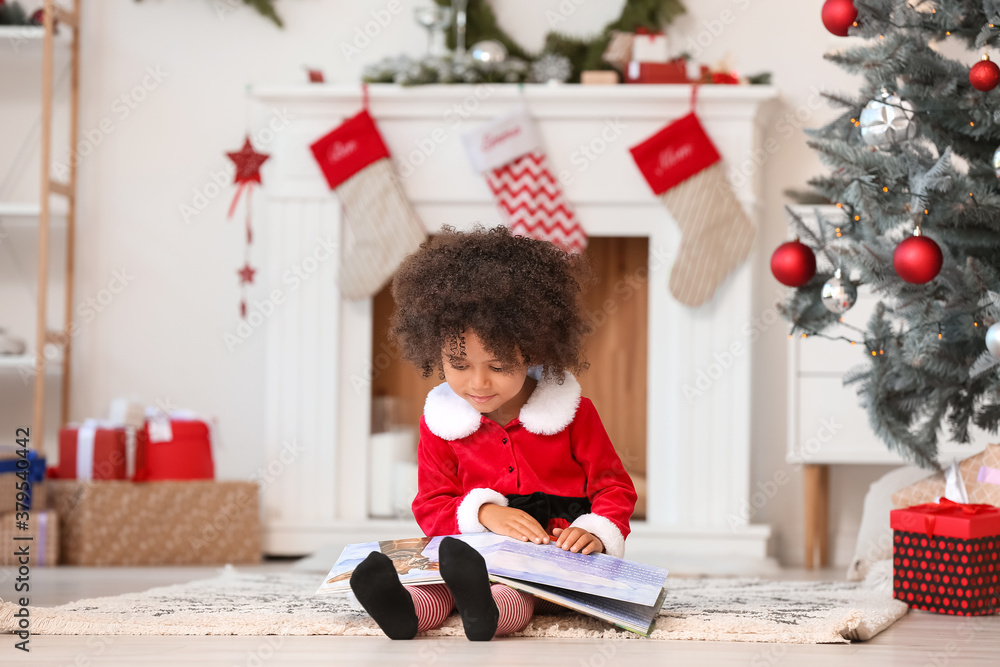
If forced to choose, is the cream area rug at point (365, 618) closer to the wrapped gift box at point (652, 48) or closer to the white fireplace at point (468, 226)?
the white fireplace at point (468, 226)

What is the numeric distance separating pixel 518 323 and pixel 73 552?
1784 mm

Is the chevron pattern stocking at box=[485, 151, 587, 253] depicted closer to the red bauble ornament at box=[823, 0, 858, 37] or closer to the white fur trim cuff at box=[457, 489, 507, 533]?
the red bauble ornament at box=[823, 0, 858, 37]

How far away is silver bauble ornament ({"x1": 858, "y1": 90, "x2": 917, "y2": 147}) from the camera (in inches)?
66.8

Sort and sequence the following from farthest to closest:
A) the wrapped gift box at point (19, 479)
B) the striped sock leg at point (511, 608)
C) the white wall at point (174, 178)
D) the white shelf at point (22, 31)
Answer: the white wall at point (174, 178)
the white shelf at point (22, 31)
the wrapped gift box at point (19, 479)
the striped sock leg at point (511, 608)

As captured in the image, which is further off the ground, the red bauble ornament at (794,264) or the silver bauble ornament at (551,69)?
the silver bauble ornament at (551,69)

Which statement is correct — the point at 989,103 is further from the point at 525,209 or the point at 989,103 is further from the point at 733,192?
the point at 525,209

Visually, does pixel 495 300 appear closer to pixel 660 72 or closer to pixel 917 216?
pixel 917 216

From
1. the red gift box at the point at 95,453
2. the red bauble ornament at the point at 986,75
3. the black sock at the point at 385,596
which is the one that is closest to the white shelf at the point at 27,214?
the red gift box at the point at 95,453

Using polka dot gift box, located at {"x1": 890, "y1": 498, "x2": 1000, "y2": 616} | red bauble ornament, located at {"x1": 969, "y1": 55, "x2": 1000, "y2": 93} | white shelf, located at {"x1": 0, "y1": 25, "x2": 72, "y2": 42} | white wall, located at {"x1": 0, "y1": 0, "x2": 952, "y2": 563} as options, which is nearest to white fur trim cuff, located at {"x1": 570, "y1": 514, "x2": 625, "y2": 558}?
polka dot gift box, located at {"x1": 890, "y1": 498, "x2": 1000, "y2": 616}

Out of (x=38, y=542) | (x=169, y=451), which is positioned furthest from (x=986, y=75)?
(x=38, y=542)

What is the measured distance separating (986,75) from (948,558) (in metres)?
0.82

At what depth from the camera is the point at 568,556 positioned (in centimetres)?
137

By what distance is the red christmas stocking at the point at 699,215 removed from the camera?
2822mm

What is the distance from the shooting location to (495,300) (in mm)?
1434
